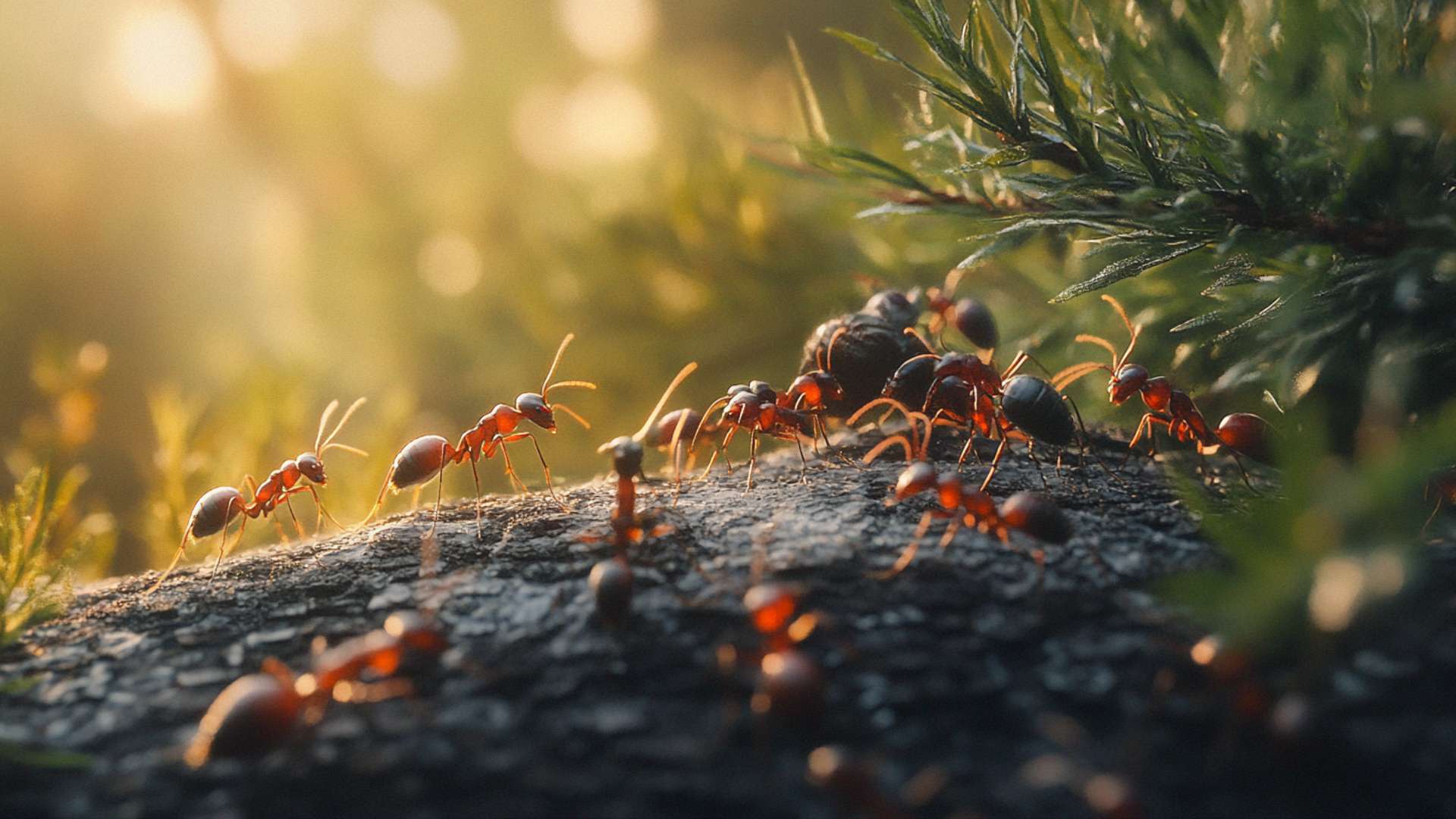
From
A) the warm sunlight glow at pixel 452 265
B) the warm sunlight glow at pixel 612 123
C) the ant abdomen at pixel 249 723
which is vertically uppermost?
the warm sunlight glow at pixel 612 123

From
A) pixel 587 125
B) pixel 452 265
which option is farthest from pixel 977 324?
pixel 452 265

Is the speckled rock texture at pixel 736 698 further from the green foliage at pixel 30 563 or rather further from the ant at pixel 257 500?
the ant at pixel 257 500

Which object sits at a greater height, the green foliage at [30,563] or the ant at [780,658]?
the green foliage at [30,563]

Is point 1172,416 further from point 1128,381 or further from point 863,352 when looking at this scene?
point 863,352

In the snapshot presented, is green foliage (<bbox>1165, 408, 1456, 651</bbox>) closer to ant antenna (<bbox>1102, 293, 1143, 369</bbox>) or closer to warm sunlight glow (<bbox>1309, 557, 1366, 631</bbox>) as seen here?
warm sunlight glow (<bbox>1309, 557, 1366, 631</bbox>)

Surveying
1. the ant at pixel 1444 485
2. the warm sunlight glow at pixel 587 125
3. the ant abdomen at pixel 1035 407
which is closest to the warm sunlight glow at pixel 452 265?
the warm sunlight glow at pixel 587 125

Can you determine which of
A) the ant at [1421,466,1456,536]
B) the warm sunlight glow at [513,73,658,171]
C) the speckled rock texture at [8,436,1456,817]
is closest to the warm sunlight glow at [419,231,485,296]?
the warm sunlight glow at [513,73,658,171]
